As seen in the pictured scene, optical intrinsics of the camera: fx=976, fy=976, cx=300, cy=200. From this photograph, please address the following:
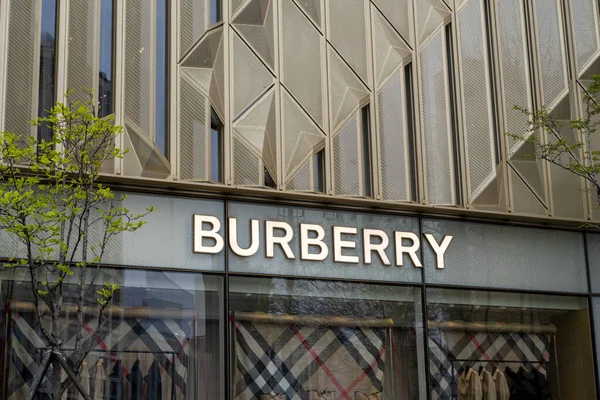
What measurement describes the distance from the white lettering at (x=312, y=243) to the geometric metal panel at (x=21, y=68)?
4.93m

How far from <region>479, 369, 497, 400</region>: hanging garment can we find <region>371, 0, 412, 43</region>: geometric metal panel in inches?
250

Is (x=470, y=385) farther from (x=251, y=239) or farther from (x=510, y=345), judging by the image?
(x=251, y=239)

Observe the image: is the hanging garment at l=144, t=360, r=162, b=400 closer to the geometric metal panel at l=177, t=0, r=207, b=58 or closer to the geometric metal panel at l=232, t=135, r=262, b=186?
the geometric metal panel at l=232, t=135, r=262, b=186

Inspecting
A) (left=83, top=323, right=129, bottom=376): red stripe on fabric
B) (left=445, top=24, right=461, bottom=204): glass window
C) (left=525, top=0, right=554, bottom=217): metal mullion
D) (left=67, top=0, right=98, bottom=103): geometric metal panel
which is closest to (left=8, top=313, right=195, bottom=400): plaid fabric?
(left=83, top=323, right=129, bottom=376): red stripe on fabric

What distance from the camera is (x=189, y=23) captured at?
16703 millimetres

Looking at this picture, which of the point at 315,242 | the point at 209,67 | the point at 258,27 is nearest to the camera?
the point at 209,67

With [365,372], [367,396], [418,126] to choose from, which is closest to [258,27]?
[418,126]

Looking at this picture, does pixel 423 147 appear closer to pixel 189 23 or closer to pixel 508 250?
pixel 508 250

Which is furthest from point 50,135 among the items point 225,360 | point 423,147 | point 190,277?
point 423,147

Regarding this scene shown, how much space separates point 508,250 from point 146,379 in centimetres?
755

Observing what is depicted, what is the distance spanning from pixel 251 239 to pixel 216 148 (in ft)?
5.40

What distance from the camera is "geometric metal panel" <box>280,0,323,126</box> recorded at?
56.7ft

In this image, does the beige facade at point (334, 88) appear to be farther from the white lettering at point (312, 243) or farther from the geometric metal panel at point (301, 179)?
the white lettering at point (312, 243)

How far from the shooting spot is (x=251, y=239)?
16500mm
